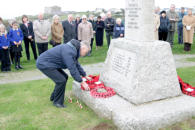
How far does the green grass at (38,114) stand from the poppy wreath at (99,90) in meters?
0.38

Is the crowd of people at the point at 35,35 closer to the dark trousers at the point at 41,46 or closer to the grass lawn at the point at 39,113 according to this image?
the dark trousers at the point at 41,46

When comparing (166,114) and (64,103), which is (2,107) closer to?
(64,103)

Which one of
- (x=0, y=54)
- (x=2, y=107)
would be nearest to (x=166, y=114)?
(x=2, y=107)

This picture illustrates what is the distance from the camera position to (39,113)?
5152 millimetres

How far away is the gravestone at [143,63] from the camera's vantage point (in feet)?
15.8

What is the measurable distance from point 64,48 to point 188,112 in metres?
2.66

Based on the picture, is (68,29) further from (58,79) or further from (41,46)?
(58,79)

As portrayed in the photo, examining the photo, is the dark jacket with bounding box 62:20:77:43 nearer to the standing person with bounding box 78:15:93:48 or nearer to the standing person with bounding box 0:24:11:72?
the standing person with bounding box 78:15:93:48

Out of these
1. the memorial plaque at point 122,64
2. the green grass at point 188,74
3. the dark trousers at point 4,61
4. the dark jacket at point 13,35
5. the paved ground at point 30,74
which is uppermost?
the dark jacket at point 13,35

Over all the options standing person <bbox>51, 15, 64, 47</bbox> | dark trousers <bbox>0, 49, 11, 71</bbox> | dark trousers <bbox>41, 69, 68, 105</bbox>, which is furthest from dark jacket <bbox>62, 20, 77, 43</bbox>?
dark trousers <bbox>41, 69, 68, 105</bbox>

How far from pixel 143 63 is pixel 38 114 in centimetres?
240

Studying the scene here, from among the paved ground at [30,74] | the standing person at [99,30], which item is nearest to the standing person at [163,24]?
the paved ground at [30,74]

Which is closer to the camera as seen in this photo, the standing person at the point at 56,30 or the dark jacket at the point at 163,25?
the standing person at the point at 56,30

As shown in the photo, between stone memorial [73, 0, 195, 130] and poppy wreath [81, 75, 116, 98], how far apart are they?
0.12 metres
